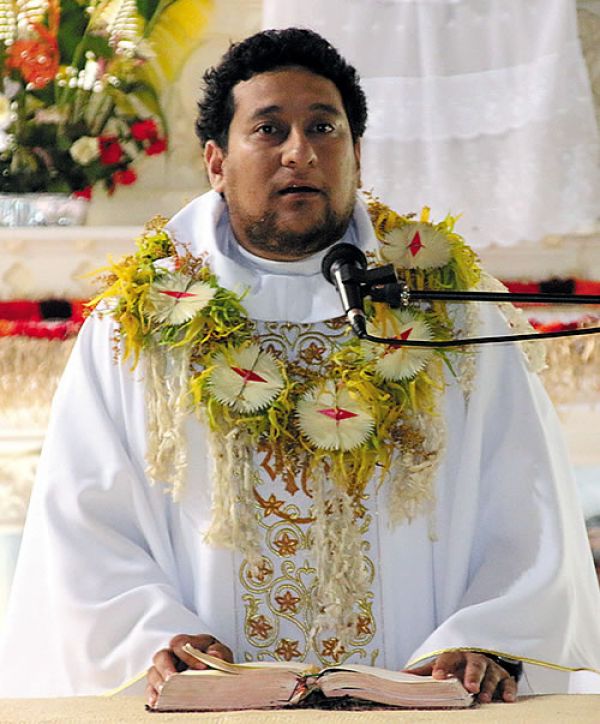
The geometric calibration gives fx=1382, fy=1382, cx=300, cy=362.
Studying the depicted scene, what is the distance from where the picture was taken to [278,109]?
301cm

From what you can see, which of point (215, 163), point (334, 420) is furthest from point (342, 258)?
point (215, 163)

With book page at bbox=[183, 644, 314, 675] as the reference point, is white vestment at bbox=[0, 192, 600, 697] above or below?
above

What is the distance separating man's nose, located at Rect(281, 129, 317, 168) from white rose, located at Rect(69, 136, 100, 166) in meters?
1.48

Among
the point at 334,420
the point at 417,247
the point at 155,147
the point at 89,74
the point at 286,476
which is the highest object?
the point at 89,74

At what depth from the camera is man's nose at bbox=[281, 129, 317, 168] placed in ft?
9.59

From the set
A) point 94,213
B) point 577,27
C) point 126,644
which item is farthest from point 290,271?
point 577,27

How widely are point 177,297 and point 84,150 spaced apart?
146 centimetres

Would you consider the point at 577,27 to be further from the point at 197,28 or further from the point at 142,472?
the point at 142,472

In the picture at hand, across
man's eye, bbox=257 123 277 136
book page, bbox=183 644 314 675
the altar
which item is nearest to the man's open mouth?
man's eye, bbox=257 123 277 136

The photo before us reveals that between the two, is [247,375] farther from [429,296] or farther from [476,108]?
[476,108]

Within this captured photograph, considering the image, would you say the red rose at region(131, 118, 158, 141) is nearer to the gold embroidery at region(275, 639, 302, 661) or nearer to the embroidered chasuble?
the embroidered chasuble

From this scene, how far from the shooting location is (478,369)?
9.82ft

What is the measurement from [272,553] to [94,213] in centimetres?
191

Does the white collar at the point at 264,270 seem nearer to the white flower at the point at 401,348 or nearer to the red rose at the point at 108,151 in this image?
the white flower at the point at 401,348
